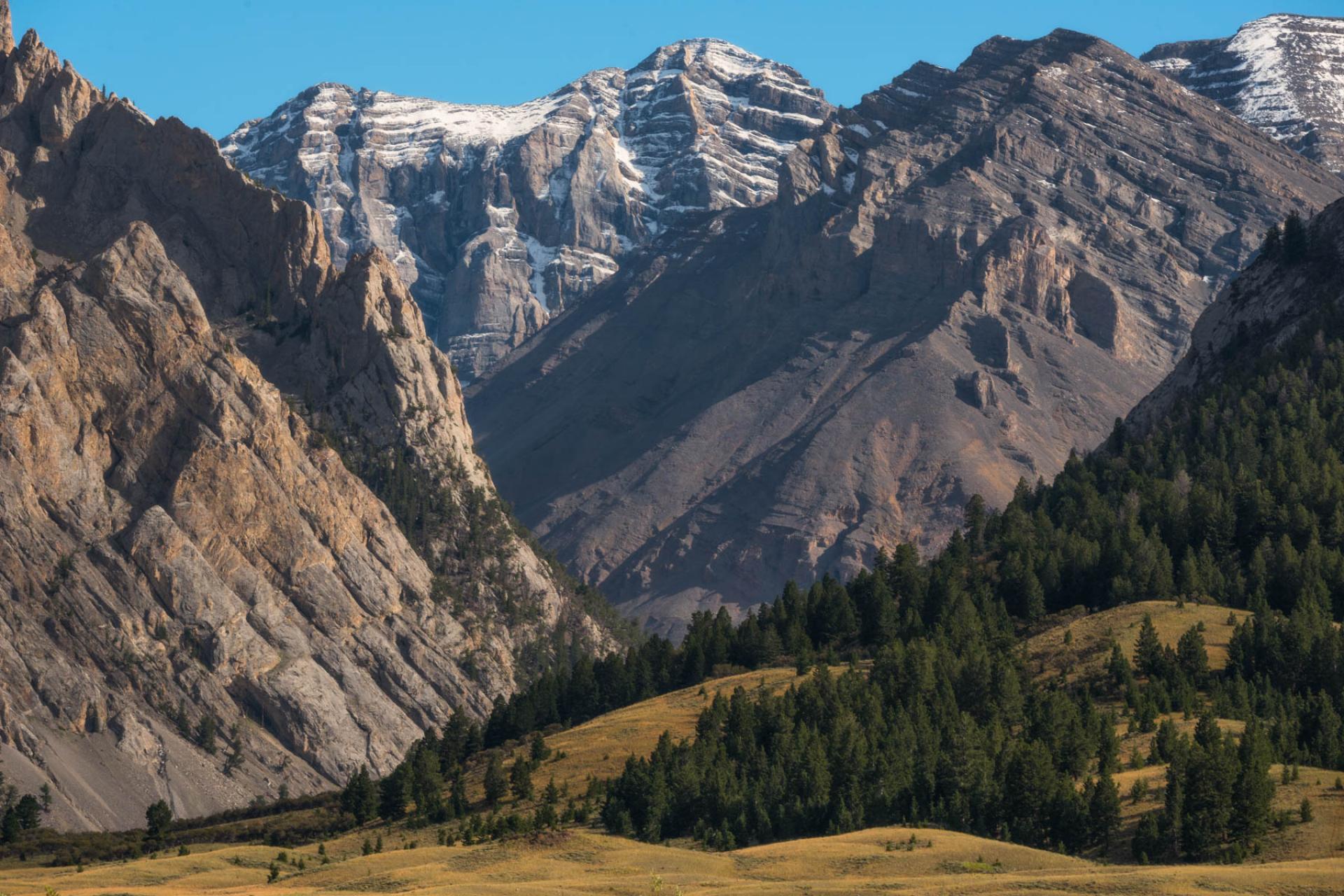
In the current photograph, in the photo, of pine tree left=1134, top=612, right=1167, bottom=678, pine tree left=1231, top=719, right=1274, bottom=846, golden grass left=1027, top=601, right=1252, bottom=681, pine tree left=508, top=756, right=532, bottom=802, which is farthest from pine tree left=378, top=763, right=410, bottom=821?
pine tree left=1231, top=719, right=1274, bottom=846

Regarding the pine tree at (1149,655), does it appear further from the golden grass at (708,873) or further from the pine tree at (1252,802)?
the golden grass at (708,873)

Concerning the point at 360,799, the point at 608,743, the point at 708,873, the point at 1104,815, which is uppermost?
the point at 608,743

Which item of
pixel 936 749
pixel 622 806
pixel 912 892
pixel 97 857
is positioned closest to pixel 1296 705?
pixel 936 749

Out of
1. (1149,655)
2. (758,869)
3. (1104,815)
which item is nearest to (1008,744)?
(1104,815)

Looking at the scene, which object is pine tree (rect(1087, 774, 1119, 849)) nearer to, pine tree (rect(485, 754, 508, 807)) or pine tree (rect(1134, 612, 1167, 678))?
pine tree (rect(1134, 612, 1167, 678))

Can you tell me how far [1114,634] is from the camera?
185125 mm

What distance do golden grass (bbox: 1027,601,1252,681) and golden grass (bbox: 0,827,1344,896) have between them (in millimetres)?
54998

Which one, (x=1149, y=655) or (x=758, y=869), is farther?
(x=1149, y=655)

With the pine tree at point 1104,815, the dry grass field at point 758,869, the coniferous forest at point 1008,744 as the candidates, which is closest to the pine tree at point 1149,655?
the coniferous forest at point 1008,744

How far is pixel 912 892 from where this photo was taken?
3905 inches

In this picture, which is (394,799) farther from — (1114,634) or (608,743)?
(1114,634)

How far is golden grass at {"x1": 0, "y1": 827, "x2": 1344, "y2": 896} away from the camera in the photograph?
9956 cm

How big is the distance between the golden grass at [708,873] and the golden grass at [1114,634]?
2165 inches

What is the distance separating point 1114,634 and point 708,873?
8041 centimetres
